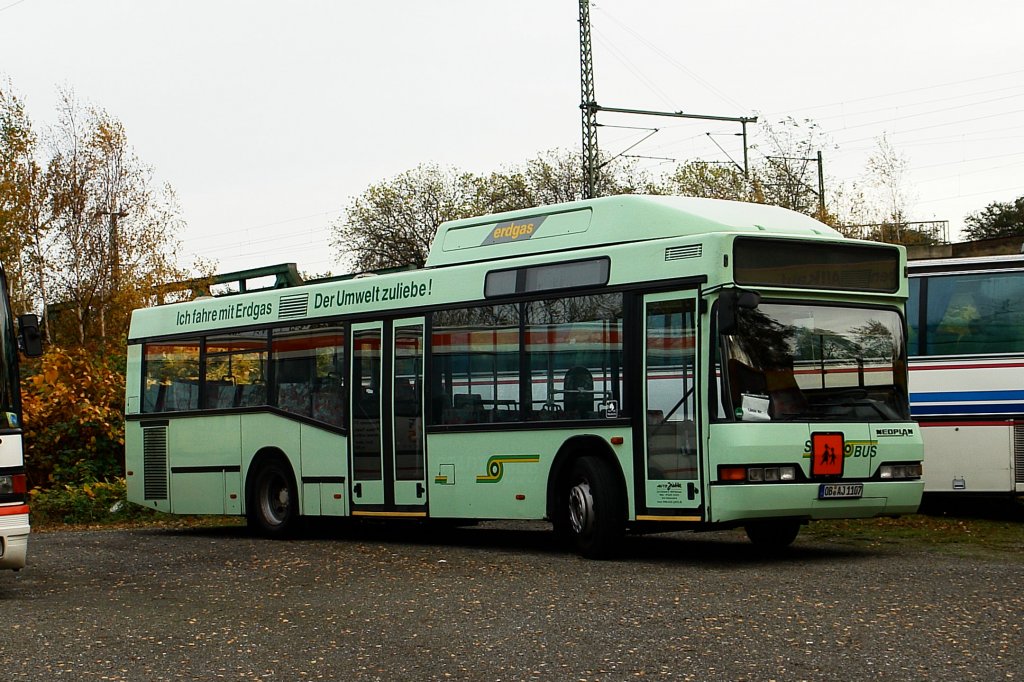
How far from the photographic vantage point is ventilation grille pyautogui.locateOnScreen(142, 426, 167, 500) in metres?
20.0

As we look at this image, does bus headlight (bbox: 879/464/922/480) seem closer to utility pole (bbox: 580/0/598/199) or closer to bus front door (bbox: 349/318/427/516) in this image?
bus front door (bbox: 349/318/427/516)

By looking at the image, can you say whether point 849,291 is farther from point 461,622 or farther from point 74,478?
point 74,478

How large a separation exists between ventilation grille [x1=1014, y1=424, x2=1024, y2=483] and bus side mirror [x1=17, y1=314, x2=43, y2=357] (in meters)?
10.6

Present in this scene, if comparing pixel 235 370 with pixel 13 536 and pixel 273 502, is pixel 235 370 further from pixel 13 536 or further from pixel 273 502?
pixel 13 536

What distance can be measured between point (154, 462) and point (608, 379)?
8.08 metres

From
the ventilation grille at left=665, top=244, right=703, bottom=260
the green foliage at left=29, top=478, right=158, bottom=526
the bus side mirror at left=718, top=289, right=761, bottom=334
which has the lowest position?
the green foliage at left=29, top=478, right=158, bottom=526

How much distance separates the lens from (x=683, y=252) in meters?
13.6

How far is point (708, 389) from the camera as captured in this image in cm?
1326

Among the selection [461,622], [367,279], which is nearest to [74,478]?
[367,279]

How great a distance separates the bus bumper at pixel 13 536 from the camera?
1247 cm

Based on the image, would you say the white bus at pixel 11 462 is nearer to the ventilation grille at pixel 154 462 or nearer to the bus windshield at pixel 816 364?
the bus windshield at pixel 816 364

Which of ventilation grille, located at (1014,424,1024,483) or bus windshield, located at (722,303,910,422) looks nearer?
bus windshield, located at (722,303,910,422)

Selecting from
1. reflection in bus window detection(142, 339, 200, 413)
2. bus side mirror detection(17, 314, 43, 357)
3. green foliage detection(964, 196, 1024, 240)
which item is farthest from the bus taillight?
green foliage detection(964, 196, 1024, 240)

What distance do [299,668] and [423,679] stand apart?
787 millimetres
